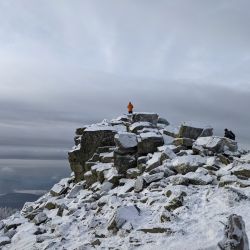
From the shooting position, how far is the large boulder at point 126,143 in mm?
34344

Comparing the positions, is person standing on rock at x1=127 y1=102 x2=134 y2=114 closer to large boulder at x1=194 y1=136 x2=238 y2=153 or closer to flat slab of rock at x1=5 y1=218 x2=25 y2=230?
large boulder at x1=194 y1=136 x2=238 y2=153

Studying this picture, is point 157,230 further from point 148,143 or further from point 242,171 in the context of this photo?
point 148,143

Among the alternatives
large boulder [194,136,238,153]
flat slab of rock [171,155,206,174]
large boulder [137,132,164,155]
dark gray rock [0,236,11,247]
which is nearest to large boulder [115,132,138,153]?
large boulder [137,132,164,155]

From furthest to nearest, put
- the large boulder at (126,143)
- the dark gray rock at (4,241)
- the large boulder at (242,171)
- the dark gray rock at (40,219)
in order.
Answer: the large boulder at (126,143) → the dark gray rock at (40,219) → the dark gray rock at (4,241) → the large boulder at (242,171)

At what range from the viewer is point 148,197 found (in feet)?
79.5

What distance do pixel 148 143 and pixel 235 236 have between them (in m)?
20.1

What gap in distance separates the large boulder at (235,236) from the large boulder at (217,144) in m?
16.2

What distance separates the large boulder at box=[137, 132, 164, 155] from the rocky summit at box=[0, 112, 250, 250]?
0.31 feet

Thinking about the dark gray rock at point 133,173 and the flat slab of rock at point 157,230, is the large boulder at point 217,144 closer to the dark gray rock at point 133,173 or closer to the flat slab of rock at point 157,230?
the dark gray rock at point 133,173

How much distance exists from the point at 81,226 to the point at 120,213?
351cm

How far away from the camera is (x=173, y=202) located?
22016 millimetres

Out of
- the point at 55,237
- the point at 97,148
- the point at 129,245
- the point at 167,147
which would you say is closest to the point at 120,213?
the point at 129,245

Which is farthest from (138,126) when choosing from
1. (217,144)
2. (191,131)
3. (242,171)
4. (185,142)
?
(242,171)

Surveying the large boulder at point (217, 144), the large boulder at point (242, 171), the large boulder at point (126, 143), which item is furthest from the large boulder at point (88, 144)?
the large boulder at point (242, 171)
